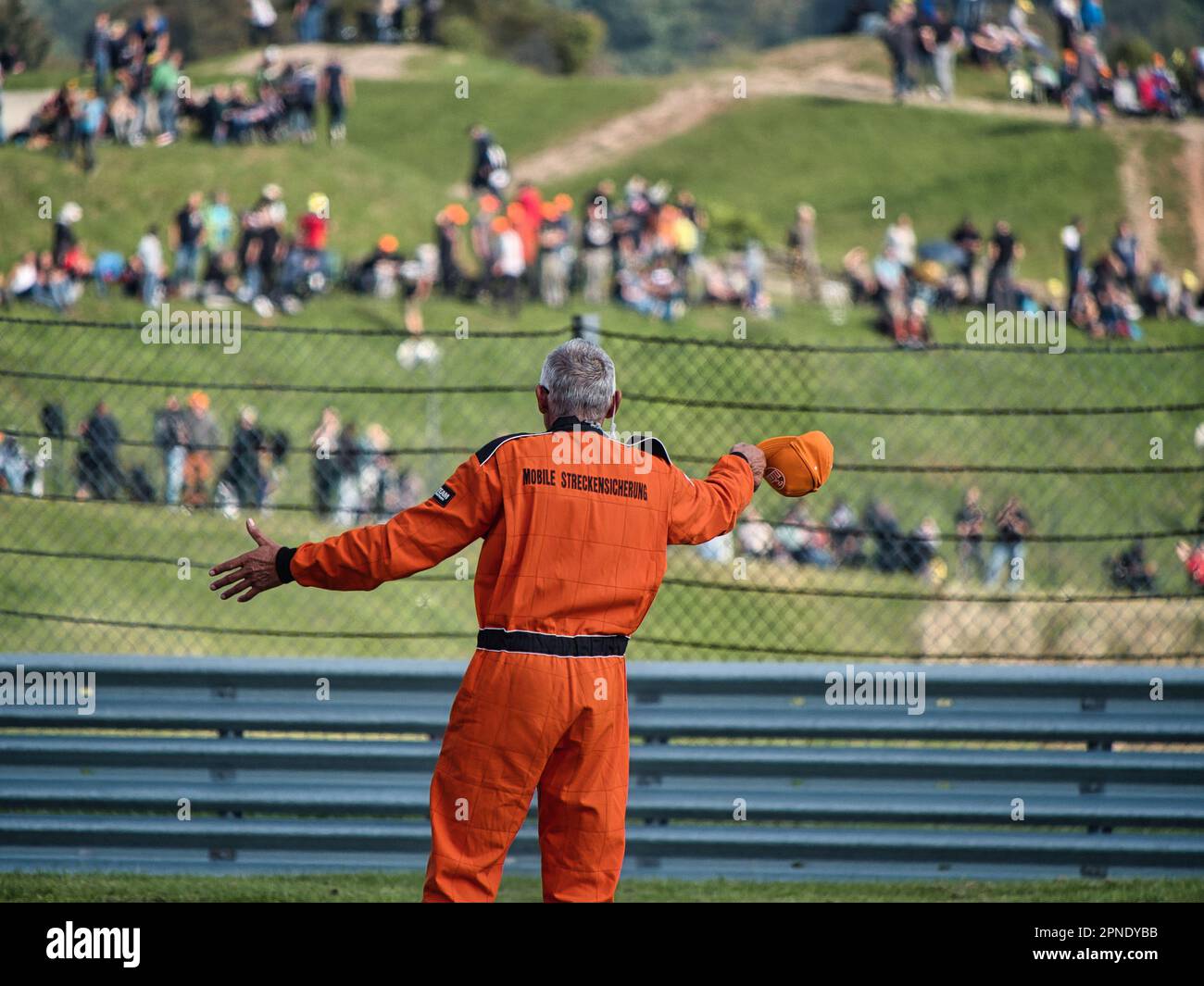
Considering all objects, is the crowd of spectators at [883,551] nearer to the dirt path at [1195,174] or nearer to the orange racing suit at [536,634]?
the orange racing suit at [536,634]

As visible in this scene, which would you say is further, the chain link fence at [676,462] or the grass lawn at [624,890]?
the chain link fence at [676,462]

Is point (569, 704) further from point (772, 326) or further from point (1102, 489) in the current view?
point (772, 326)

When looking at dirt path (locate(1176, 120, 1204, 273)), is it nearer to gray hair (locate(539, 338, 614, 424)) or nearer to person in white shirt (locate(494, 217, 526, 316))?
person in white shirt (locate(494, 217, 526, 316))

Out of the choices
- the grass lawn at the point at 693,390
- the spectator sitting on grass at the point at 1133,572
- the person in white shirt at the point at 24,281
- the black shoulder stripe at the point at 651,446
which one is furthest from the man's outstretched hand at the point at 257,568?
the person in white shirt at the point at 24,281

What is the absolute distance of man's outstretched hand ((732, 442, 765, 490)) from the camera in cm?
441

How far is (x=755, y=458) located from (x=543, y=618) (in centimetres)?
92

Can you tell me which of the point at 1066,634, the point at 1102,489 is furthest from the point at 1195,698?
the point at 1102,489

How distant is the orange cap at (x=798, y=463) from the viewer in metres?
4.38

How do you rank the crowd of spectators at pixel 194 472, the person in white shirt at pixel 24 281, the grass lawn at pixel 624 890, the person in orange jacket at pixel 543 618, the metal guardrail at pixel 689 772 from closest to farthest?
1. the person in orange jacket at pixel 543 618
2. the grass lawn at pixel 624 890
3. the metal guardrail at pixel 689 772
4. the crowd of spectators at pixel 194 472
5. the person in white shirt at pixel 24 281

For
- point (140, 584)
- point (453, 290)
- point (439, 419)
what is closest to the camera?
point (140, 584)

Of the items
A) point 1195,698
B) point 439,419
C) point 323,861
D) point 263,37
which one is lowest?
point 323,861

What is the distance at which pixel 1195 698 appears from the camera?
19.0ft

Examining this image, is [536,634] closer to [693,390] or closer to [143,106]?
[693,390]

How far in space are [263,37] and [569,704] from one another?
147 feet
